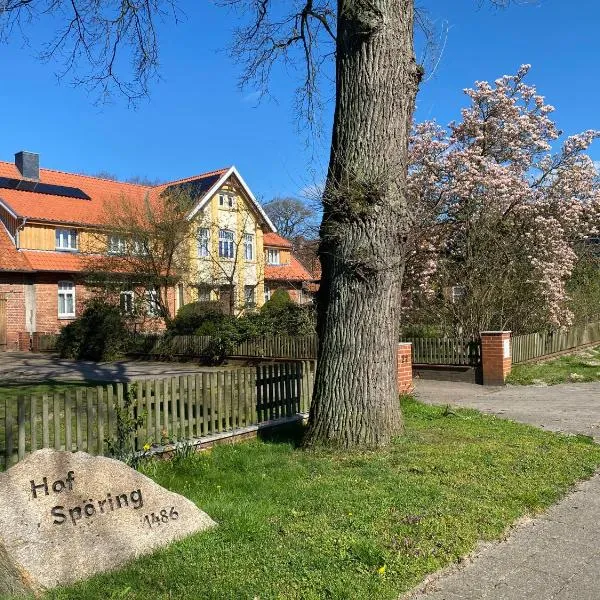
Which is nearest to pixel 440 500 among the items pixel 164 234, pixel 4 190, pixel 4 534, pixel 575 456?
pixel 575 456

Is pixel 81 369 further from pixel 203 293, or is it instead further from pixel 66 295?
pixel 66 295

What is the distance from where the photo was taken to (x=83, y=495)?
14.6ft

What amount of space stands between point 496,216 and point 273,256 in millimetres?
26051

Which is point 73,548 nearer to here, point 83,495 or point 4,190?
point 83,495

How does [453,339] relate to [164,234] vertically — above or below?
below

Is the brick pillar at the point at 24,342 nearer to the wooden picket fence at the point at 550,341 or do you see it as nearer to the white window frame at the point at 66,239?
the white window frame at the point at 66,239

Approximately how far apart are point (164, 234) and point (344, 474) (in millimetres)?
Result: 19164

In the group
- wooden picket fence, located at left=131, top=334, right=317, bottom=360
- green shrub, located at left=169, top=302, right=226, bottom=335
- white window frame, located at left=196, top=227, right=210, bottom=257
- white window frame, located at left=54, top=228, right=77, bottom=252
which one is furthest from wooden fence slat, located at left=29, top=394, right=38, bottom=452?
white window frame, located at left=54, top=228, right=77, bottom=252

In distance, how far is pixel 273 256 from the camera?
4262 cm

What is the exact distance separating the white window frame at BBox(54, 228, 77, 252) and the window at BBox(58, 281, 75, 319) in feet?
6.52

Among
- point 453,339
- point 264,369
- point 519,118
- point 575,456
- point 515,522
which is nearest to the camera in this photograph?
point 515,522

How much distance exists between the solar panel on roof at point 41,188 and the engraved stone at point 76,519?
30091mm

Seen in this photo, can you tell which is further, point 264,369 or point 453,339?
point 453,339

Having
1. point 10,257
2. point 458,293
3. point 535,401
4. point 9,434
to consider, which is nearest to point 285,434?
point 9,434
